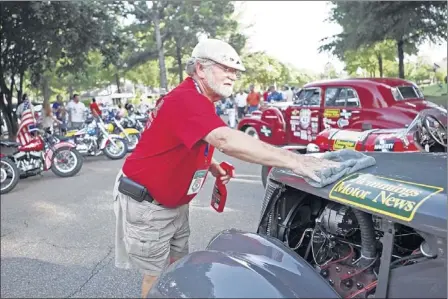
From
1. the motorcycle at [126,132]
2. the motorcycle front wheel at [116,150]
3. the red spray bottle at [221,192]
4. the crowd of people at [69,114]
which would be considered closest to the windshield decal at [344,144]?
the red spray bottle at [221,192]

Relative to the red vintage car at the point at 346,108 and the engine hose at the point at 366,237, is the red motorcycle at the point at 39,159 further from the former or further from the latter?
the engine hose at the point at 366,237

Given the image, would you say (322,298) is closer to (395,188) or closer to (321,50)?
(395,188)

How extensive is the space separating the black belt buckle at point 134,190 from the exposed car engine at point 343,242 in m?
0.71

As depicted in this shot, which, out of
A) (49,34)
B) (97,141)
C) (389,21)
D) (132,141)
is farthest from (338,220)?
(389,21)

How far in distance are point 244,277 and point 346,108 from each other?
730 centimetres

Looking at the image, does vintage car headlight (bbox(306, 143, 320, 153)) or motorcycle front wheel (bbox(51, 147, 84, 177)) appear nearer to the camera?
vintage car headlight (bbox(306, 143, 320, 153))

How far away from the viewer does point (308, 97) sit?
30.6 ft

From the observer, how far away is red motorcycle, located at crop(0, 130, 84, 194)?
8234mm

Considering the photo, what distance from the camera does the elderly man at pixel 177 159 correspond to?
6.91 feet

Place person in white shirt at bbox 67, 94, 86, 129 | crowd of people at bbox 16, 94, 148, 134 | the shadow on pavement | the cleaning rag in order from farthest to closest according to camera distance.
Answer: person in white shirt at bbox 67, 94, 86, 129
crowd of people at bbox 16, 94, 148, 134
the shadow on pavement
the cleaning rag

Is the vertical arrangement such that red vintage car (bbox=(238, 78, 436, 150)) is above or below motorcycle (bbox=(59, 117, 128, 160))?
above

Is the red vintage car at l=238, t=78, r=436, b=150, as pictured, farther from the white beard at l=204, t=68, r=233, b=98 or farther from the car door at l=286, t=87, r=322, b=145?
the white beard at l=204, t=68, r=233, b=98

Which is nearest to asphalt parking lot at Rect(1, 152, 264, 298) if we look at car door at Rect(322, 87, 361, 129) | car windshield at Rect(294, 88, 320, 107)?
car door at Rect(322, 87, 361, 129)

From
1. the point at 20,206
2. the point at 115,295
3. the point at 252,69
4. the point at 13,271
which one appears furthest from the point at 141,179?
the point at 252,69
